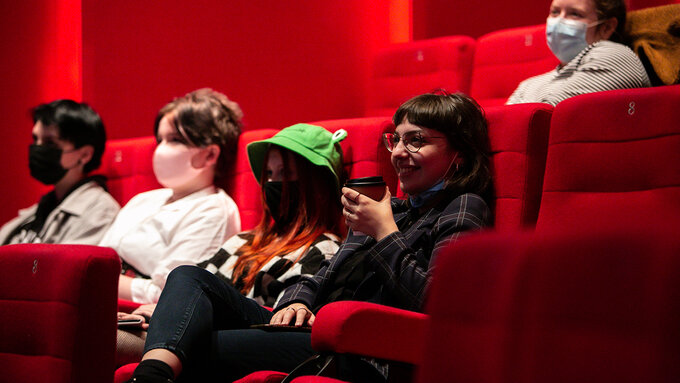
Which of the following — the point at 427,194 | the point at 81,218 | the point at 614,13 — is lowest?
the point at 81,218

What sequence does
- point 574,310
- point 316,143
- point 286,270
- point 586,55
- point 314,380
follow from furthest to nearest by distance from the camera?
point 586,55 → point 316,143 → point 286,270 → point 314,380 → point 574,310

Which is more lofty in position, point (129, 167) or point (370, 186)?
point (370, 186)

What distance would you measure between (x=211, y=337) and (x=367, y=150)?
2.66ft

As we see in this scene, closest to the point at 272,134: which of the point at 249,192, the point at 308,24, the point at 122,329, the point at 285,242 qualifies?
the point at 249,192

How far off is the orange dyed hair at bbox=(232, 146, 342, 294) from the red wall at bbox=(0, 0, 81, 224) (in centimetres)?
226

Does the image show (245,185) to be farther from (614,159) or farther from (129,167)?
(614,159)

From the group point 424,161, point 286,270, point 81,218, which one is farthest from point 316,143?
point 81,218

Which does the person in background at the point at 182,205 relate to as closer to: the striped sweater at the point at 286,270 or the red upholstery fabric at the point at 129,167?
the red upholstery fabric at the point at 129,167

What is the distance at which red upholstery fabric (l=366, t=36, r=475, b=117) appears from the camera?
11.3ft

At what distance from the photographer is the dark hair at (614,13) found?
251 cm

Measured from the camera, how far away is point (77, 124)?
10.6 feet

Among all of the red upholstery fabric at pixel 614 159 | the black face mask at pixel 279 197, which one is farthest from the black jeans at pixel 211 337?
the red upholstery fabric at pixel 614 159

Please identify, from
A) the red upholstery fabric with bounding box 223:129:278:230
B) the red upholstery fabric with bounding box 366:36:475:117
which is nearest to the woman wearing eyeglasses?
the red upholstery fabric with bounding box 223:129:278:230

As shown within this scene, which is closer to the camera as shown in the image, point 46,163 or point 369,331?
point 369,331
